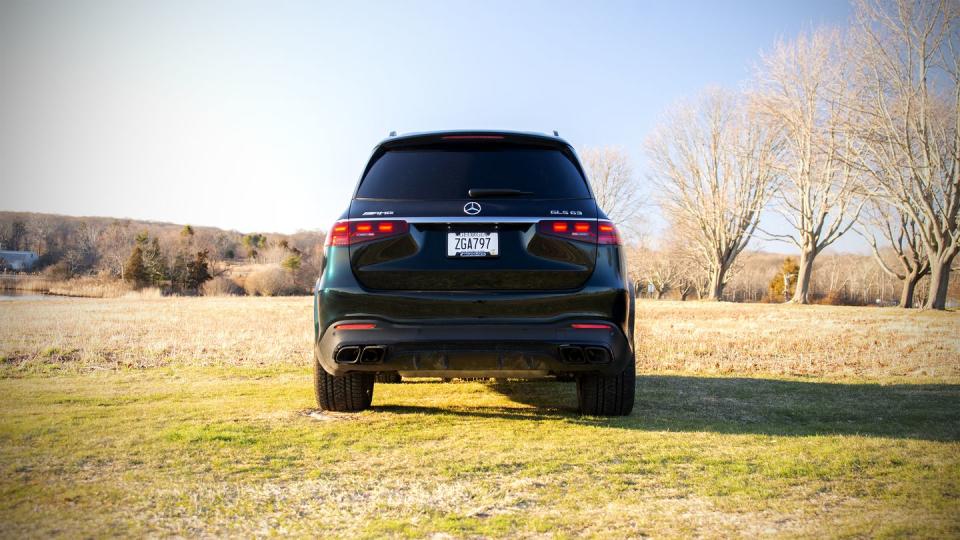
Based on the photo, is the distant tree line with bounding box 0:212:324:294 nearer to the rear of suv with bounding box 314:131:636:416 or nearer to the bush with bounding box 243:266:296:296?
the bush with bounding box 243:266:296:296

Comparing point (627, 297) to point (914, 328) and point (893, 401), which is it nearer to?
point (893, 401)

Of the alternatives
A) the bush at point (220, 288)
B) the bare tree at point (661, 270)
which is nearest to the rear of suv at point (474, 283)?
the bush at point (220, 288)

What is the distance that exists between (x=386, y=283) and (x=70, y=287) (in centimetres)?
4359

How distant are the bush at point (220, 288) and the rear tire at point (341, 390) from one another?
4970cm

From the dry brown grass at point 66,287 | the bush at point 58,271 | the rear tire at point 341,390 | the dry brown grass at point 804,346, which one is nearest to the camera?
the rear tire at point 341,390

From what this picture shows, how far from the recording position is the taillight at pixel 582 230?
13.3 ft

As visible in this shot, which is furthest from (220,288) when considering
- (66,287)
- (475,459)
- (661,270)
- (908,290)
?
(475,459)

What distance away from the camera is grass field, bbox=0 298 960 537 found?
2676 mm

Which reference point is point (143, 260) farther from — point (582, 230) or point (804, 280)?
point (582, 230)

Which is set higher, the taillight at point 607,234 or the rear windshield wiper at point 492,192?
the rear windshield wiper at point 492,192

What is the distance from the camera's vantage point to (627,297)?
4.18 m

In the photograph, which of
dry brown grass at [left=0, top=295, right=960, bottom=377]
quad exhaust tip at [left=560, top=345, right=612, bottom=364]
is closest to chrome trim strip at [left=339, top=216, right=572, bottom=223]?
quad exhaust tip at [left=560, top=345, right=612, bottom=364]

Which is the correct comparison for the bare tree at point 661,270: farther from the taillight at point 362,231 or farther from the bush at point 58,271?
the taillight at point 362,231

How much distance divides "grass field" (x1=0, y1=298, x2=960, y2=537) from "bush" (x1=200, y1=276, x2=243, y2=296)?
4607 centimetres
